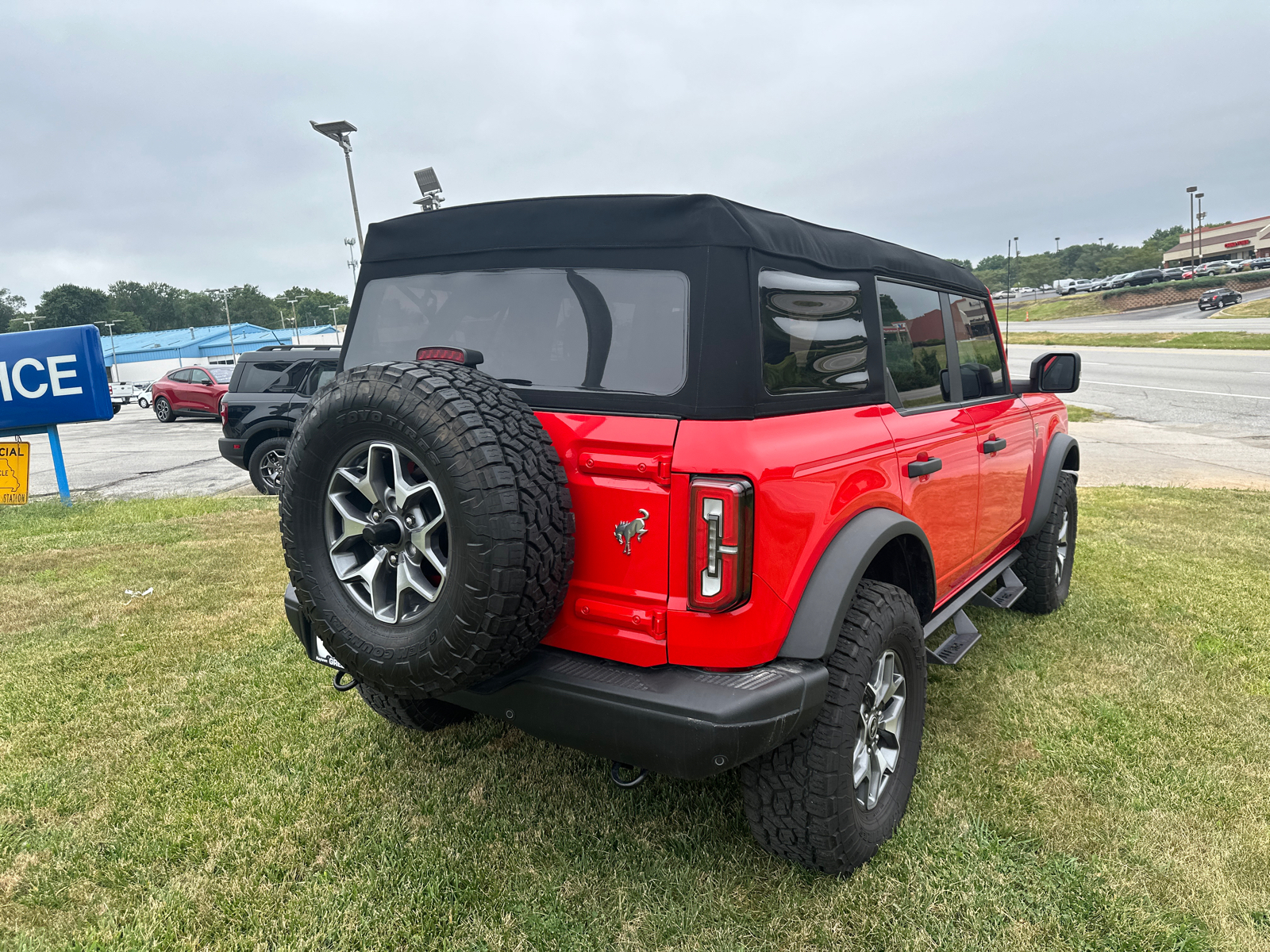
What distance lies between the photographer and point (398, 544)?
7.10 ft

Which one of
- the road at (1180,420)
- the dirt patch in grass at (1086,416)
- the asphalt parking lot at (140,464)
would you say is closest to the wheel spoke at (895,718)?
the road at (1180,420)

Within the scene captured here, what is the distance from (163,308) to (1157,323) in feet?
464

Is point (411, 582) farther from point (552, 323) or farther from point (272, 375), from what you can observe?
point (272, 375)

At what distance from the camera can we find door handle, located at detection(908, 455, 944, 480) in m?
2.81

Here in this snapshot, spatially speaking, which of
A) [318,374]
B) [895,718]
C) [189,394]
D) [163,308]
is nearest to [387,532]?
[895,718]

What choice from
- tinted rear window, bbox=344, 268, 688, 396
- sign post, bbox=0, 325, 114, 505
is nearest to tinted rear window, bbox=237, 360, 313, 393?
sign post, bbox=0, 325, 114, 505

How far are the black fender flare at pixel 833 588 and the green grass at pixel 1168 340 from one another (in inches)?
1144

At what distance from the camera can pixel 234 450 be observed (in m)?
9.62

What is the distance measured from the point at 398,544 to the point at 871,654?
145 centimetres

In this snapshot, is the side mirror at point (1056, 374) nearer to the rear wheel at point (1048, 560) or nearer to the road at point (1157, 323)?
the rear wheel at point (1048, 560)

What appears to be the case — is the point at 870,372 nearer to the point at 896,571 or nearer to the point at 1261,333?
the point at 896,571

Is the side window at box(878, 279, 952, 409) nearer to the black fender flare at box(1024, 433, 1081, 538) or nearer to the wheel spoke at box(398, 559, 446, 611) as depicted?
the black fender flare at box(1024, 433, 1081, 538)

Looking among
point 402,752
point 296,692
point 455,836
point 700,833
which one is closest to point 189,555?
point 296,692

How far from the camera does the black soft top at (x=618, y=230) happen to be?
2.27 m
